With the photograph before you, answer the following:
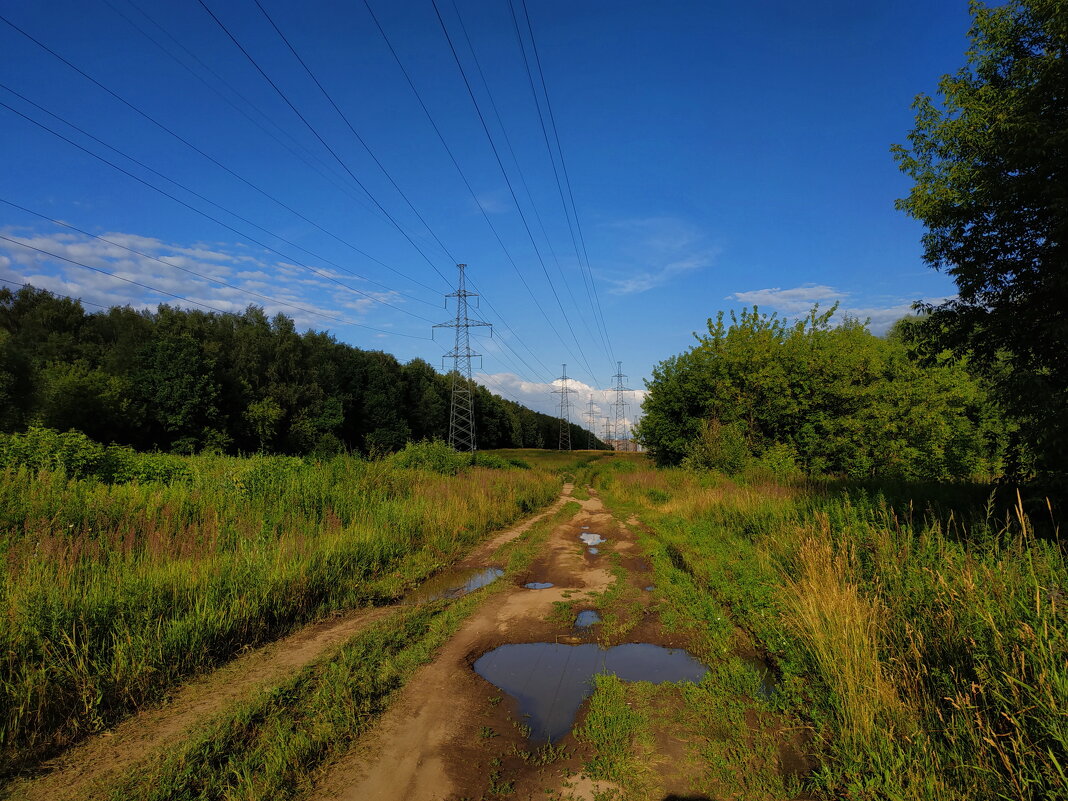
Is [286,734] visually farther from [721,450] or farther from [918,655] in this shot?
[721,450]

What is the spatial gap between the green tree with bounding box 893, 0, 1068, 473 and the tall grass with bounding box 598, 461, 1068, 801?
2683 mm

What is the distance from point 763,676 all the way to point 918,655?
1625 mm

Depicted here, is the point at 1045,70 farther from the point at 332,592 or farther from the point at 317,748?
the point at 332,592

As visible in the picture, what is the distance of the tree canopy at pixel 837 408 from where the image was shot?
2075 centimetres

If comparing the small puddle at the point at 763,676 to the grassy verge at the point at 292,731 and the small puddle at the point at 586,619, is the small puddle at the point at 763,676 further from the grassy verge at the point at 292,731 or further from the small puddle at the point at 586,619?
the grassy verge at the point at 292,731

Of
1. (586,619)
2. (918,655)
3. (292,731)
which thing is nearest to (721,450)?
(586,619)

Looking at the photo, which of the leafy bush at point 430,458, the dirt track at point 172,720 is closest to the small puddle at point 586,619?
the dirt track at point 172,720

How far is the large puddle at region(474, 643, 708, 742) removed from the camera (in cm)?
452

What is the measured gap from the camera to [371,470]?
1429 centimetres

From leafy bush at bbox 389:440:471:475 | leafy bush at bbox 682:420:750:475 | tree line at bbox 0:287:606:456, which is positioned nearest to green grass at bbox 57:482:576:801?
leafy bush at bbox 389:440:471:475

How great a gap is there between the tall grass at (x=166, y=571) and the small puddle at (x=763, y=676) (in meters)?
5.34

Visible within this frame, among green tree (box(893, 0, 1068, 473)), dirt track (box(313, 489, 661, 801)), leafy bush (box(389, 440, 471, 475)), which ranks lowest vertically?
dirt track (box(313, 489, 661, 801))

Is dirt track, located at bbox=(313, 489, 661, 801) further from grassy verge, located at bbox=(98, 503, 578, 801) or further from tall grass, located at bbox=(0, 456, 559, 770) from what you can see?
tall grass, located at bbox=(0, 456, 559, 770)

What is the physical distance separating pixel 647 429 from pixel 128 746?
30.1 metres
